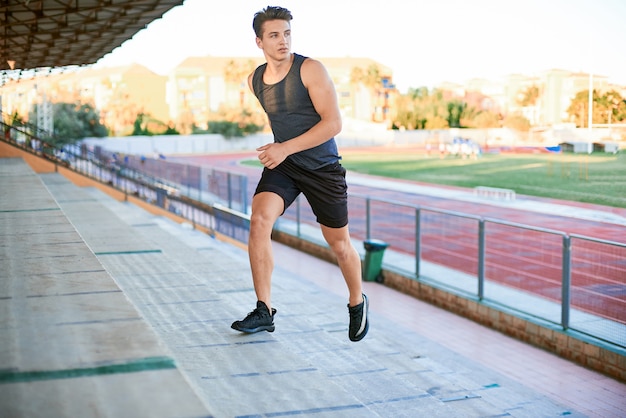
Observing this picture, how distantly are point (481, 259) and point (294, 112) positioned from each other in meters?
5.39

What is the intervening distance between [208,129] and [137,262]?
190ft

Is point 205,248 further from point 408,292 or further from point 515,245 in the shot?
point 515,245

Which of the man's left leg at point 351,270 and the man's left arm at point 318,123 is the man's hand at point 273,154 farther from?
the man's left leg at point 351,270

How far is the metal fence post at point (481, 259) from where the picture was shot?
28.0 ft

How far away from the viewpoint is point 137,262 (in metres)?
6.21

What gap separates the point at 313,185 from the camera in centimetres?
367

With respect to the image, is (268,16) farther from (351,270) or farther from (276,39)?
(351,270)

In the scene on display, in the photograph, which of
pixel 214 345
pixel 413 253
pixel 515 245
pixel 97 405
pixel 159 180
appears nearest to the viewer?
pixel 97 405

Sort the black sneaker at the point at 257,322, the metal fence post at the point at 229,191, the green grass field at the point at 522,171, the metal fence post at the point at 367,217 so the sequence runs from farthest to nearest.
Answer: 1. the metal fence post at the point at 229,191
2. the green grass field at the point at 522,171
3. the metal fence post at the point at 367,217
4. the black sneaker at the point at 257,322

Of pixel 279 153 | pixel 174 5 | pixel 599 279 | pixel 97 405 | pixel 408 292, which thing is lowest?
pixel 408 292

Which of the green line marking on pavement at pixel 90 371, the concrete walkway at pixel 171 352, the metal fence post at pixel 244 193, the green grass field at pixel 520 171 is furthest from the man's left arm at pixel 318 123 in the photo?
the metal fence post at pixel 244 193

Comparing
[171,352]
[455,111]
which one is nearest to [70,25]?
[171,352]

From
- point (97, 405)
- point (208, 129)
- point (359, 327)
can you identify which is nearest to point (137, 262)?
point (359, 327)

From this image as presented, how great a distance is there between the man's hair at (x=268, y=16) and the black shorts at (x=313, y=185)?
0.60 metres
